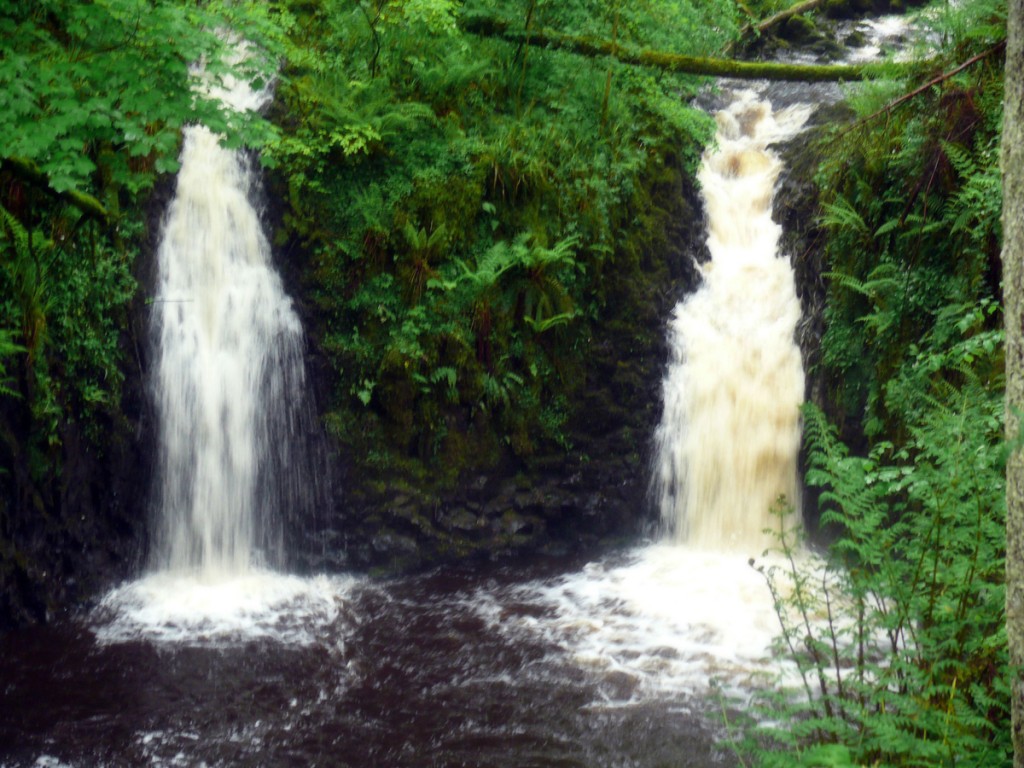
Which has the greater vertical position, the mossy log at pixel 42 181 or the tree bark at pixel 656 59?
the tree bark at pixel 656 59

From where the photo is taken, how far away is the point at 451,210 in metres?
9.94

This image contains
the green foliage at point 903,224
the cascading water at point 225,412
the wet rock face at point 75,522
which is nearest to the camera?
the wet rock face at point 75,522

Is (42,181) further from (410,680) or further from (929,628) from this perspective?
(929,628)

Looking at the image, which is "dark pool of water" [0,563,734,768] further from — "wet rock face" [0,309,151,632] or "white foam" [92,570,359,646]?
"wet rock face" [0,309,151,632]

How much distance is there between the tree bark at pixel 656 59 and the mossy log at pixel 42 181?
600cm

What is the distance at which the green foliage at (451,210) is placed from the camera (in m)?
9.73

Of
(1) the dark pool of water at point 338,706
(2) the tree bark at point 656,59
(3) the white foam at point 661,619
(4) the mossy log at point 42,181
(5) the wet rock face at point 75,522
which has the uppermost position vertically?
(2) the tree bark at point 656,59

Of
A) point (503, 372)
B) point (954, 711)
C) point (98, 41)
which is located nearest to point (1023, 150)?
point (954, 711)

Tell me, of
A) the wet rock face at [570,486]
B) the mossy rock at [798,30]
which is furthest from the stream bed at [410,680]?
the mossy rock at [798,30]

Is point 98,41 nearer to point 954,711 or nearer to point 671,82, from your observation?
point 954,711

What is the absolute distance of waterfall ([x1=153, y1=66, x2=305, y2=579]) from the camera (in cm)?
904

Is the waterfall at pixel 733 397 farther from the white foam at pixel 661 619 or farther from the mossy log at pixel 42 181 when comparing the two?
the mossy log at pixel 42 181

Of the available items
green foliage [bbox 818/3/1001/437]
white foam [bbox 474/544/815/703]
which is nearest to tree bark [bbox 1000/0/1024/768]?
Result: white foam [bbox 474/544/815/703]

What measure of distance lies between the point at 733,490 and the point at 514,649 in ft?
13.0
